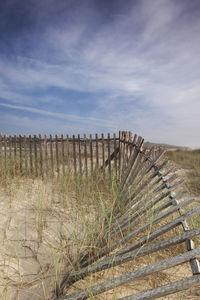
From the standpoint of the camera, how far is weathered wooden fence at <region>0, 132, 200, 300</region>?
1665 mm

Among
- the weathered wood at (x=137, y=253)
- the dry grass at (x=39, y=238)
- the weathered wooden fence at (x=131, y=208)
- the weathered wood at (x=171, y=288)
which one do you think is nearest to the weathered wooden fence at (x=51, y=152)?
the weathered wooden fence at (x=131, y=208)

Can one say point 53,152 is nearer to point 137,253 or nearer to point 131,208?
point 131,208

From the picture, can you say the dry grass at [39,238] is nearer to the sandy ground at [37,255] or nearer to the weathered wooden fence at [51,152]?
the sandy ground at [37,255]

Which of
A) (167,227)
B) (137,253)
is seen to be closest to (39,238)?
(137,253)

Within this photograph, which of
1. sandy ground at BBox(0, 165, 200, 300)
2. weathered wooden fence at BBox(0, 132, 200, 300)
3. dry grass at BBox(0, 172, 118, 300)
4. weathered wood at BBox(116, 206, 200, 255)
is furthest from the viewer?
dry grass at BBox(0, 172, 118, 300)

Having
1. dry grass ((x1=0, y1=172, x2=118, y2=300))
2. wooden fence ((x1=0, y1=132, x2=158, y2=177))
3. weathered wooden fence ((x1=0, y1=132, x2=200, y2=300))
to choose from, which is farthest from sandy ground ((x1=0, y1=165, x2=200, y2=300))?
wooden fence ((x1=0, y1=132, x2=158, y2=177))

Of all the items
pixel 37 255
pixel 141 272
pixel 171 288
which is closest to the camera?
pixel 171 288

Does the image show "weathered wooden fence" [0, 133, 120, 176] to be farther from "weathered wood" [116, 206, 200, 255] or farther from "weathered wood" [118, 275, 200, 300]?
"weathered wood" [118, 275, 200, 300]

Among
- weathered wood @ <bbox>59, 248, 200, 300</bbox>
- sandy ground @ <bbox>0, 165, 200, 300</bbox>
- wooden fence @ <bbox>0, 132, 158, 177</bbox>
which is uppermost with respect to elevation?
wooden fence @ <bbox>0, 132, 158, 177</bbox>

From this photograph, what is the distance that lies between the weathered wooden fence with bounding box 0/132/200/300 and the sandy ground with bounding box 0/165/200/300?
21cm

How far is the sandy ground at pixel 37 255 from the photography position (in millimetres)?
2371

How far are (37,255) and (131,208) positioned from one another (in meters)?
1.52

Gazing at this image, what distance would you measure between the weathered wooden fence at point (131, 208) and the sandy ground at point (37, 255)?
0.68ft

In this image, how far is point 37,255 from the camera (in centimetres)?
304
